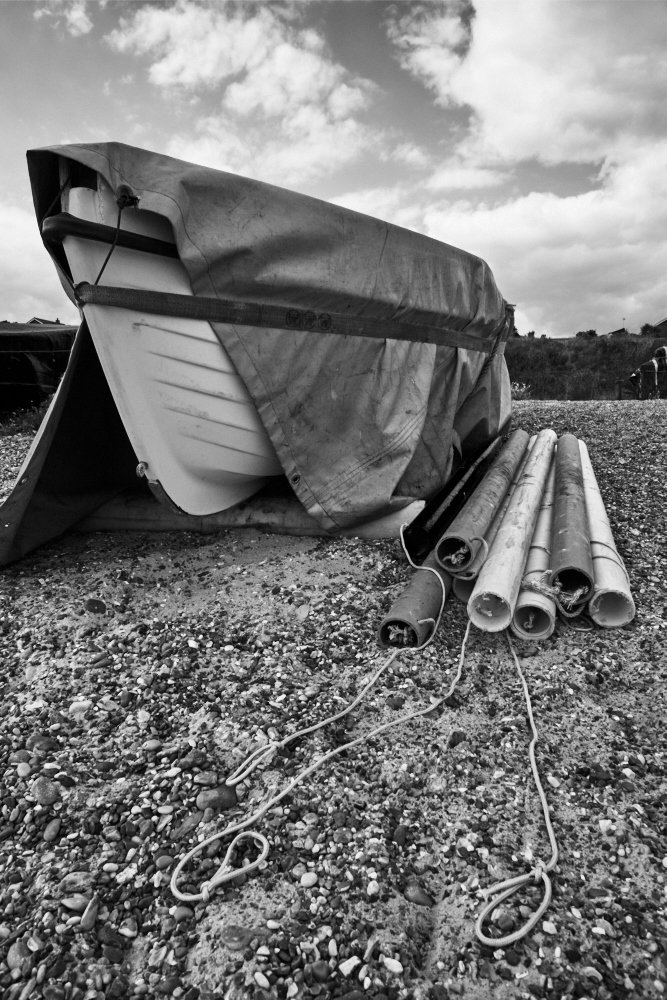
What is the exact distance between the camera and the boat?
3545 mm

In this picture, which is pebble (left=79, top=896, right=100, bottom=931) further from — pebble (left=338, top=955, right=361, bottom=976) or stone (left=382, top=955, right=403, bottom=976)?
stone (left=382, top=955, right=403, bottom=976)

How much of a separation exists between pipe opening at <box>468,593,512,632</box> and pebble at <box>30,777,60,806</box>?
2.28 m

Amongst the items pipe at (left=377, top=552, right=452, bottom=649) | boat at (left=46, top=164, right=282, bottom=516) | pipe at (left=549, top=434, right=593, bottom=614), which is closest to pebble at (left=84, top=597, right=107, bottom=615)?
boat at (left=46, top=164, right=282, bottom=516)

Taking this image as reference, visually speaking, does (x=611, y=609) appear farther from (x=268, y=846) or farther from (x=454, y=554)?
(x=268, y=846)

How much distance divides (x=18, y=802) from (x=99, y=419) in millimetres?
3098

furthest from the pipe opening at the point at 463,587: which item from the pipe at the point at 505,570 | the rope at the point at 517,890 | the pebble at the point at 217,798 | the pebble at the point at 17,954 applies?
the pebble at the point at 17,954

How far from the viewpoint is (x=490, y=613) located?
3.49 metres

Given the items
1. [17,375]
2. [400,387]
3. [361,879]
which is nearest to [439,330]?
[400,387]

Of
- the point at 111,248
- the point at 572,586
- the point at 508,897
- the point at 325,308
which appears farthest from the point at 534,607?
the point at 111,248

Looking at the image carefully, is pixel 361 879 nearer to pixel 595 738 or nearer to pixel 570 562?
pixel 595 738

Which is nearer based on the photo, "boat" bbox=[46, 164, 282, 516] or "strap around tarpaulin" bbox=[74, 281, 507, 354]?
"boat" bbox=[46, 164, 282, 516]

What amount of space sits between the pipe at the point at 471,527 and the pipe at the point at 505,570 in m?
0.12

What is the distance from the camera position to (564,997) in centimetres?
174

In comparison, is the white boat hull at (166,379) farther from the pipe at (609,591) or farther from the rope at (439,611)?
the pipe at (609,591)
